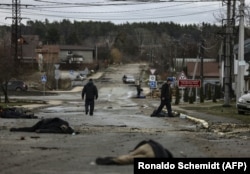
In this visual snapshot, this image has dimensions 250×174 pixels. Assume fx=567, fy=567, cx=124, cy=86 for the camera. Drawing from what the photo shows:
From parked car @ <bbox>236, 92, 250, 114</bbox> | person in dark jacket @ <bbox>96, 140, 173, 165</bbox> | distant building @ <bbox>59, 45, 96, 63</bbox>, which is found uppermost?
distant building @ <bbox>59, 45, 96, 63</bbox>

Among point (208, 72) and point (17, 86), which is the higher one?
point (208, 72)

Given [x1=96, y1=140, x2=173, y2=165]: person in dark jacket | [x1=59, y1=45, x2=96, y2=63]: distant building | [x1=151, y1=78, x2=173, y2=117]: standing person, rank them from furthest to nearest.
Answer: [x1=59, y1=45, x2=96, y2=63]: distant building
[x1=151, y1=78, x2=173, y2=117]: standing person
[x1=96, y1=140, x2=173, y2=165]: person in dark jacket

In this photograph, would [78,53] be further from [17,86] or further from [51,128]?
[51,128]

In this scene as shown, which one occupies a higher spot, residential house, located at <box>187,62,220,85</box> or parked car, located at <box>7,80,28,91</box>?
residential house, located at <box>187,62,220,85</box>

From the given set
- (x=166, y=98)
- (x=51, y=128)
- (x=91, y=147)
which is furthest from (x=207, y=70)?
(x=91, y=147)

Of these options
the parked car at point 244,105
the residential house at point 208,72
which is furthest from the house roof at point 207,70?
the parked car at point 244,105

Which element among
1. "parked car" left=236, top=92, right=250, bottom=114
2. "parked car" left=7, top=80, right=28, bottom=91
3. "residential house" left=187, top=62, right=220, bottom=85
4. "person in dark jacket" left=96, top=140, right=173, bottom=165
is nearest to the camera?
"person in dark jacket" left=96, top=140, right=173, bottom=165

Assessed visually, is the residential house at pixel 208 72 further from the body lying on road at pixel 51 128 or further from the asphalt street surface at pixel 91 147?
the body lying on road at pixel 51 128

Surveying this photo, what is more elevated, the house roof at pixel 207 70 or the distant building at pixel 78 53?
the distant building at pixel 78 53

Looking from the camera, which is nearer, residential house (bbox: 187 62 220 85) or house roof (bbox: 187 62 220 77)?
residential house (bbox: 187 62 220 85)

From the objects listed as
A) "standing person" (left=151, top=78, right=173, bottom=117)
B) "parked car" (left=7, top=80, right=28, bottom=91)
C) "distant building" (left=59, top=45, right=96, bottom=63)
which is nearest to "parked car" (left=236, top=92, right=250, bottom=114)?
"standing person" (left=151, top=78, right=173, bottom=117)

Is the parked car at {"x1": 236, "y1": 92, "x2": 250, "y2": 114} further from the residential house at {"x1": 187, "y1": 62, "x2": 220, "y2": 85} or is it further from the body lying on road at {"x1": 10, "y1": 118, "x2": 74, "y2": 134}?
the residential house at {"x1": 187, "y1": 62, "x2": 220, "y2": 85}

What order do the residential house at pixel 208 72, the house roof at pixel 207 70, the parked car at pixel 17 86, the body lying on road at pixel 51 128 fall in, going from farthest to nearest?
the house roof at pixel 207 70 → the residential house at pixel 208 72 → the parked car at pixel 17 86 → the body lying on road at pixel 51 128

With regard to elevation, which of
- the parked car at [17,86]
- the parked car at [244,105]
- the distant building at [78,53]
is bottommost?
the parked car at [17,86]
